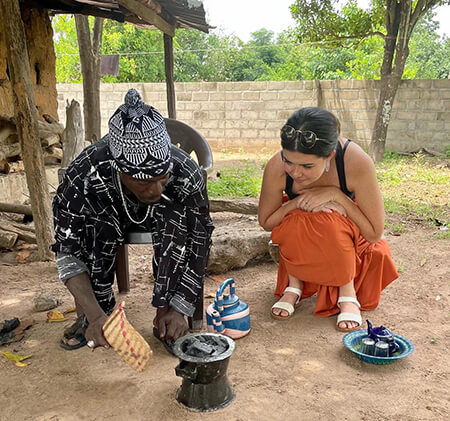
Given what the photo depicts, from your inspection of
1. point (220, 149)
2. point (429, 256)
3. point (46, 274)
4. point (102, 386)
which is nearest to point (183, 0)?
point (46, 274)

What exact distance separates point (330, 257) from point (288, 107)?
8.26 metres

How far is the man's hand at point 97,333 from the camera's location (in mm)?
1828

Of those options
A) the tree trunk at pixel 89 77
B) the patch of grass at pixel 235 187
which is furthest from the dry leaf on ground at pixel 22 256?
the tree trunk at pixel 89 77

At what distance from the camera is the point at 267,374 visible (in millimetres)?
2070

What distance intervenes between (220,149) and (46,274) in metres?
7.90

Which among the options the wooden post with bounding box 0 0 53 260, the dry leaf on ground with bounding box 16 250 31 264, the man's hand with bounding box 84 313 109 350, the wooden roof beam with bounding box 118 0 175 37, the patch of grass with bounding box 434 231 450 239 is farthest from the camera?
the wooden roof beam with bounding box 118 0 175 37

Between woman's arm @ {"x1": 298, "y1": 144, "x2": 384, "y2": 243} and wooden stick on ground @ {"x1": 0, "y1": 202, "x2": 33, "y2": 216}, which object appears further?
wooden stick on ground @ {"x1": 0, "y1": 202, "x2": 33, "y2": 216}

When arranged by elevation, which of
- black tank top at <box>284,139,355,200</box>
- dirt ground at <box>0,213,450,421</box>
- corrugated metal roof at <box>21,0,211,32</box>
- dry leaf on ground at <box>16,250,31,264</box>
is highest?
corrugated metal roof at <box>21,0,211,32</box>

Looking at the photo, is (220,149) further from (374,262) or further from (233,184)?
(374,262)

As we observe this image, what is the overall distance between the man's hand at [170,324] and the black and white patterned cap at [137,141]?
0.73 metres

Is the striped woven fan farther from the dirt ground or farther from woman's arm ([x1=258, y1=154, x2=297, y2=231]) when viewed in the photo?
woman's arm ([x1=258, y1=154, x2=297, y2=231])

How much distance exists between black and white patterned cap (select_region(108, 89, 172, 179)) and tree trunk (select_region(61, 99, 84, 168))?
2.78 metres

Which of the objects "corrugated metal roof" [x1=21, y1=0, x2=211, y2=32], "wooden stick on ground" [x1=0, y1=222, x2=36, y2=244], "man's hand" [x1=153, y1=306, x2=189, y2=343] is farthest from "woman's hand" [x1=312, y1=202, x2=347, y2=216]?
"corrugated metal roof" [x1=21, y1=0, x2=211, y2=32]

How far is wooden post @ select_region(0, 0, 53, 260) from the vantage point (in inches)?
128
